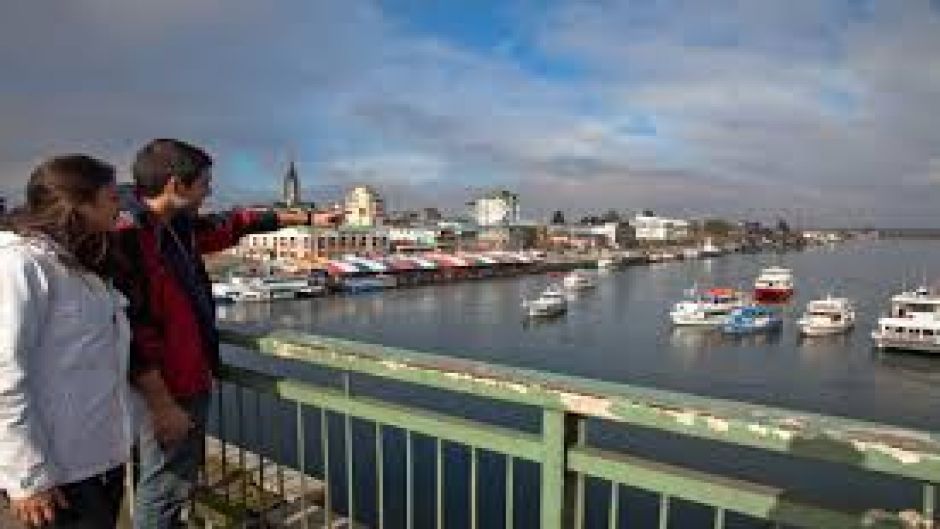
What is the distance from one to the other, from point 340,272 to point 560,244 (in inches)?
2304

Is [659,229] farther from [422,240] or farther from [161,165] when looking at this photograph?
[161,165]

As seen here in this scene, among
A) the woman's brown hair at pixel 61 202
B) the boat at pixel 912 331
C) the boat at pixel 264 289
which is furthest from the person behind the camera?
the boat at pixel 264 289

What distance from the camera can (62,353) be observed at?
6.70 feet

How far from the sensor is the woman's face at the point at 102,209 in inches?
84.3

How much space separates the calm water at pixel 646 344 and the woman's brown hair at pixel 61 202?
841 centimetres

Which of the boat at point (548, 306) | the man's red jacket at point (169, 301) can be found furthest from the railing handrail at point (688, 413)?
the boat at point (548, 306)

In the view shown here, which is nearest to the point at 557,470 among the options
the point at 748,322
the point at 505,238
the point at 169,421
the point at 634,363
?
the point at 169,421

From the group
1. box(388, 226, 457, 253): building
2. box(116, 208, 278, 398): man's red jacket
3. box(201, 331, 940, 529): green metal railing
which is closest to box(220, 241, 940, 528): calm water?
box(201, 331, 940, 529): green metal railing

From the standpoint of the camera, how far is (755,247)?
5664 inches

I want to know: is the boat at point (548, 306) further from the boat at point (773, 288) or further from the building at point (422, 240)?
the building at point (422, 240)

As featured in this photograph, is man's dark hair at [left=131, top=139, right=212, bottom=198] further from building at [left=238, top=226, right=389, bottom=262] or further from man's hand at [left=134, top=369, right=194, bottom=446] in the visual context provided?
building at [left=238, top=226, right=389, bottom=262]

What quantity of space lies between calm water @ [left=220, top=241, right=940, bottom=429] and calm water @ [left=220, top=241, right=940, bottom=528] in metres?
0.10

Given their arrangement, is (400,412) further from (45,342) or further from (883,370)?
(883,370)

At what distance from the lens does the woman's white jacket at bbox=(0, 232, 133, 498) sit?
6.31 ft
